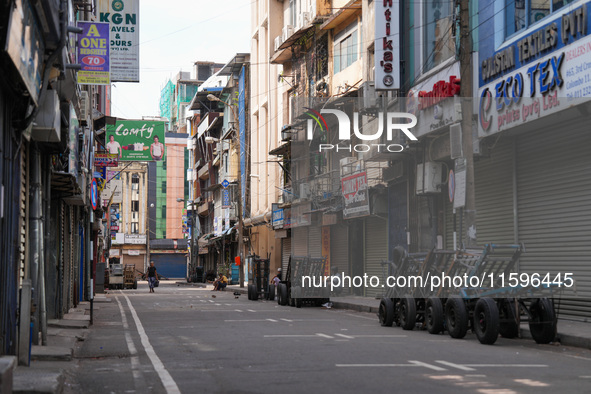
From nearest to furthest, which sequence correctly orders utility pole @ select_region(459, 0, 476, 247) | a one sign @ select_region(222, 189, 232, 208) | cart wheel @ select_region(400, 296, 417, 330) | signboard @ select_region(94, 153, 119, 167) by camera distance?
cart wheel @ select_region(400, 296, 417, 330)
utility pole @ select_region(459, 0, 476, 247)
signboard @ select_region(94, 153, 119, 167)
a one sign @ select_region(222, 189, 232, 208)

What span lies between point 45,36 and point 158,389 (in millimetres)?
5280

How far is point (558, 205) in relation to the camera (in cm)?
2039

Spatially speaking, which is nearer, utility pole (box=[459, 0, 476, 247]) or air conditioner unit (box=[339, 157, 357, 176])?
utility pole (box=[459, 0, 476, 247])

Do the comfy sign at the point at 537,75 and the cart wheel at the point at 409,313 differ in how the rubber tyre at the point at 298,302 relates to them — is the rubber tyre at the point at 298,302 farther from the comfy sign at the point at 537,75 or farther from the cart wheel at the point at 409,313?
the cart wheel at the point at 409,313

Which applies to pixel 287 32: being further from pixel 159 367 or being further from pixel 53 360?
pixel 159 367

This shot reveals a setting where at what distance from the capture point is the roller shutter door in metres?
109

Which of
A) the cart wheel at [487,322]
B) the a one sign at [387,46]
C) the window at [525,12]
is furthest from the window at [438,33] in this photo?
the cart wheel at [487,322]

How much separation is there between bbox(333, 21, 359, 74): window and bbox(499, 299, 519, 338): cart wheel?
2344cm

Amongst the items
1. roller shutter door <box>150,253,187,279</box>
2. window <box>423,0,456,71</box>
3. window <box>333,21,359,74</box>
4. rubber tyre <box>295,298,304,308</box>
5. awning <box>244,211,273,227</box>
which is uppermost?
window <box>333,21,359,74</box>

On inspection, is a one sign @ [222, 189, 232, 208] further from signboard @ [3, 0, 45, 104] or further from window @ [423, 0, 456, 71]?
signboard @ [3, 0, 45, 104]

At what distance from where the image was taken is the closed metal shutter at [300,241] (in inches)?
1843

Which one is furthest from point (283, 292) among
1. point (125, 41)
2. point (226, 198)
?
point (226, 198)

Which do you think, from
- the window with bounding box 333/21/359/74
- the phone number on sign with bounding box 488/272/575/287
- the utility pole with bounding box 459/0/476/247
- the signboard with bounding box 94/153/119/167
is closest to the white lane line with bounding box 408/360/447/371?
the phone number on sign with bounding box 488/272/575/287

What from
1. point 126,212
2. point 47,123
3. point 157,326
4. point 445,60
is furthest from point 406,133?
point 126,212
